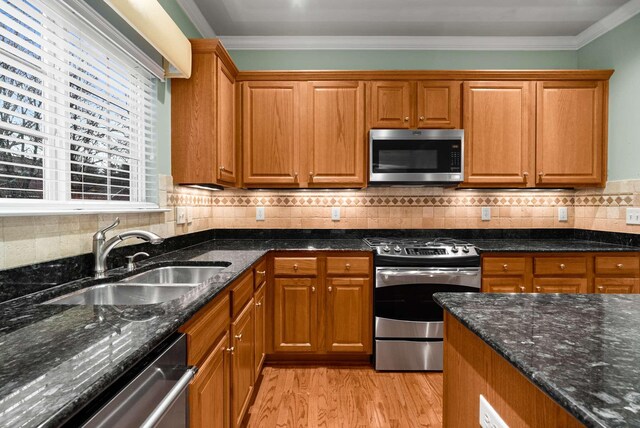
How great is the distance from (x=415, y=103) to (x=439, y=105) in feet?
0.66

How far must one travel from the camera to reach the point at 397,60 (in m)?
3.22

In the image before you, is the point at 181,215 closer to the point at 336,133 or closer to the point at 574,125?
the point at 336,133

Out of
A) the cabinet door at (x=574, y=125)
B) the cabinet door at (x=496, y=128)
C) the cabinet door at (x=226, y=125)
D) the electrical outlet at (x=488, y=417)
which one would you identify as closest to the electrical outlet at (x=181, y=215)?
the cabinet door at (x=226, y=125)

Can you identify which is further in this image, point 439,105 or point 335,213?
point 335,213

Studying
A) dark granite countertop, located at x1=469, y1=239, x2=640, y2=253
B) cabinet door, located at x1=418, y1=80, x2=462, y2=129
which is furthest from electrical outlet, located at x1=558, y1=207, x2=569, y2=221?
cabinet door, located at x1=418, y1=80, x2=462, y2=129

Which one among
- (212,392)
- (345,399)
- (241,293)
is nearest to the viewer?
(212,392)

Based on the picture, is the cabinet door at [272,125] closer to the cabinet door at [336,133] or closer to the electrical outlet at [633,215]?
the cabinet door at [336,133]

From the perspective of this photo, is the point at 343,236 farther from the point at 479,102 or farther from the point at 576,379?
the point at 576,379

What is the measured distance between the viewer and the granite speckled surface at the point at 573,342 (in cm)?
53

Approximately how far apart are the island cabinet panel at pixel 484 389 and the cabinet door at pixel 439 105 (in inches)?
84.1

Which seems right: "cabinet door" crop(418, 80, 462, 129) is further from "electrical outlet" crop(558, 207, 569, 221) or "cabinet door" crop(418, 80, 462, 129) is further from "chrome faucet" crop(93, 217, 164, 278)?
"chrome faucet" crop(93, 217, 164, 278)

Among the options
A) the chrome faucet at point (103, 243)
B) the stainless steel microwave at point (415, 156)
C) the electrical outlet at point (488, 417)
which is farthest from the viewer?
the stainless steel microwave at point (415, 156)

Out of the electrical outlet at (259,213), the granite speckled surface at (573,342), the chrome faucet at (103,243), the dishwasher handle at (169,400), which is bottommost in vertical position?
the dishwasher handle at (169,400)

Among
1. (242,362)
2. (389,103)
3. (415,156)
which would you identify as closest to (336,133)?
(389,103)
